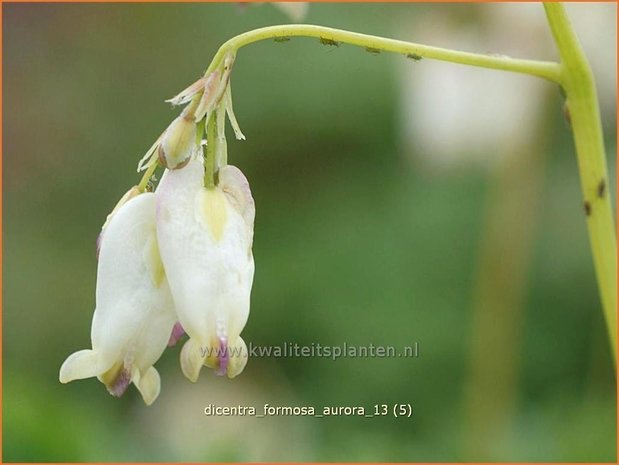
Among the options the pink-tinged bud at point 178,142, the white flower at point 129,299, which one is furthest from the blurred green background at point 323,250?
the pink-tinged bud at point 178,142

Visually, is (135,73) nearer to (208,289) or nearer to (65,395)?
(65,395)

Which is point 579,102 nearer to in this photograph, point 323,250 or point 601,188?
point 601,188

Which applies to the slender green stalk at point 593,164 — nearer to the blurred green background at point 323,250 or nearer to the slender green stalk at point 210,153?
the slender green stalk at point 210,153

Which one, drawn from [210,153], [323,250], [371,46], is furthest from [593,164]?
[323,250]

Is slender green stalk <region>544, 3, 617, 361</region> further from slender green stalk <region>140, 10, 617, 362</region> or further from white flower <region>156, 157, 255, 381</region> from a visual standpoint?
white flower <region>156, 157, 255, 381</region>

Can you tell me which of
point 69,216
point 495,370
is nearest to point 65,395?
point 69,216
